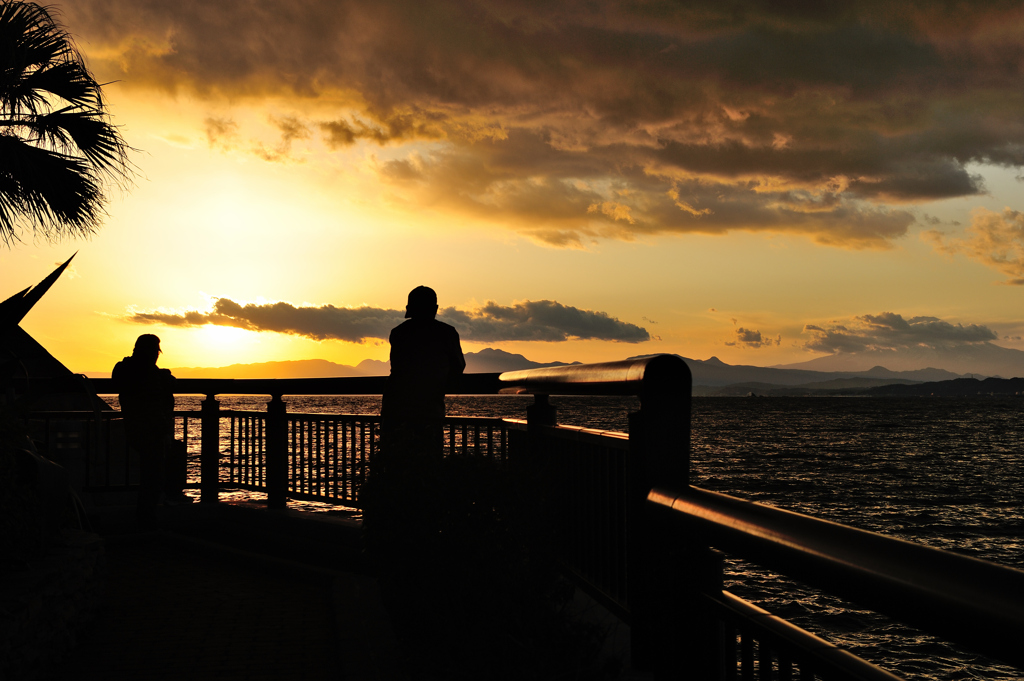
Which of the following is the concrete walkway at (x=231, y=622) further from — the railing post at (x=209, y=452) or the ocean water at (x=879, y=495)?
the ocean water at (x=879, y=495)

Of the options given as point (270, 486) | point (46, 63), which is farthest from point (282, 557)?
point (46, 63)

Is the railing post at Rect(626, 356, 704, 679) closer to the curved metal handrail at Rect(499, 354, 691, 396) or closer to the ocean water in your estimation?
the curved metal handrail at Rect(499, 354, 691, 396)

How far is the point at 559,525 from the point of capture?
3.47 metres

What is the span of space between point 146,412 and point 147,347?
2.21 feet

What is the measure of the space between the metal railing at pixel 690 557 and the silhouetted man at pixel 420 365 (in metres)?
1.11

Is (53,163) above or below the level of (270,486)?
above

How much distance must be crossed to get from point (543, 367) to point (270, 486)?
15.7 ft

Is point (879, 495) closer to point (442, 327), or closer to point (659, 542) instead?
point (442, 327)

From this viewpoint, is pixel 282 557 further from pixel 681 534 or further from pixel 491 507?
pixel 681 534

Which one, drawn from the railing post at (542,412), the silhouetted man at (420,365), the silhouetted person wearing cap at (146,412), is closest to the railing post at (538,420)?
the railing post at (542,412)

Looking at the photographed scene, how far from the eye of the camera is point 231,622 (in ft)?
16.3

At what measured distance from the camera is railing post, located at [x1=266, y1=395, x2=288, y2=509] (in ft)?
24.9

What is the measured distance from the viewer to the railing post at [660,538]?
170 centimetres

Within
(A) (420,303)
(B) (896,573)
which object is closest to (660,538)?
(B) (896,573)
